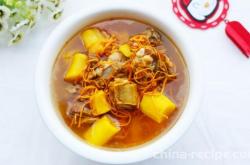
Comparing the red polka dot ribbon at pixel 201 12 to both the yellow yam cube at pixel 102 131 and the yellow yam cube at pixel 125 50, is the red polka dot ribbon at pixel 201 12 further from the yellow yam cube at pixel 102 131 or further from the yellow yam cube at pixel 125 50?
the yellow yam cube at pixel 102 131

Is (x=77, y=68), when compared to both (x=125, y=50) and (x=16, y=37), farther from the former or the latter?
(x=16, y=37)

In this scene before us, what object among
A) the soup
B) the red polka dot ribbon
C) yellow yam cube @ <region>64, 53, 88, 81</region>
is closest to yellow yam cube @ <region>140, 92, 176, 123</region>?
the soup

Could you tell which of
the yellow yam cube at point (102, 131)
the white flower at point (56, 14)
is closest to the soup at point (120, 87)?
the yellow yam cube at point (102, 131)

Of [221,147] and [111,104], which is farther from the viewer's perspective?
[221,147]

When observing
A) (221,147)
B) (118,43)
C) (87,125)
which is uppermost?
(118,43)

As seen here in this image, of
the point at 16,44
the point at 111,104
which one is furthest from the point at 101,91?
the point at 16,44

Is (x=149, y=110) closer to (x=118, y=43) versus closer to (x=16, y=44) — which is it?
(x=118, y=43)

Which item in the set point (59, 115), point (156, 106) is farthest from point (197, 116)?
point (59, 115)
